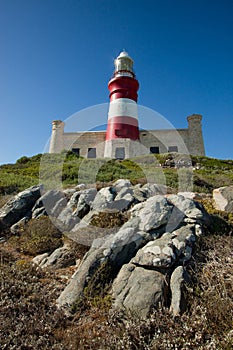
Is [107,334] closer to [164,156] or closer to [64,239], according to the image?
[64,239]

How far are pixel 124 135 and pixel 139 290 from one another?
822 inches

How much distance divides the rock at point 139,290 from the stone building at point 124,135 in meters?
19.2

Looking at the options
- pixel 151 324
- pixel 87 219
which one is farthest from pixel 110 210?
pixel 151 324

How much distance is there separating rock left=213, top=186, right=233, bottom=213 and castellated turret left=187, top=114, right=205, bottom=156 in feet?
65.8

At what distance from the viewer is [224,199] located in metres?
6.49

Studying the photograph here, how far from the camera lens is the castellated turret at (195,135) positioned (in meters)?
25.8

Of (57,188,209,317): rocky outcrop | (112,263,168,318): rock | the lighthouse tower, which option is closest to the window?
the lighthouse tower

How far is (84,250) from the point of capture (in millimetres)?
4844

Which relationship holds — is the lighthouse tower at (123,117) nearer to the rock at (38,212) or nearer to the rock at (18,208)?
the rock at (18,208)

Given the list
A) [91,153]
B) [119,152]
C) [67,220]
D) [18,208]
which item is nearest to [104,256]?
[67,220]

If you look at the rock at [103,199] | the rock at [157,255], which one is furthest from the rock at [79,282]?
the rock at [103,199]

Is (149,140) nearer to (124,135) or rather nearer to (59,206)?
(124,135)

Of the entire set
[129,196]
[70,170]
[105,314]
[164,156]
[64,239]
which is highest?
[164,156]

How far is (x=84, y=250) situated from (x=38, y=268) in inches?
38.8
